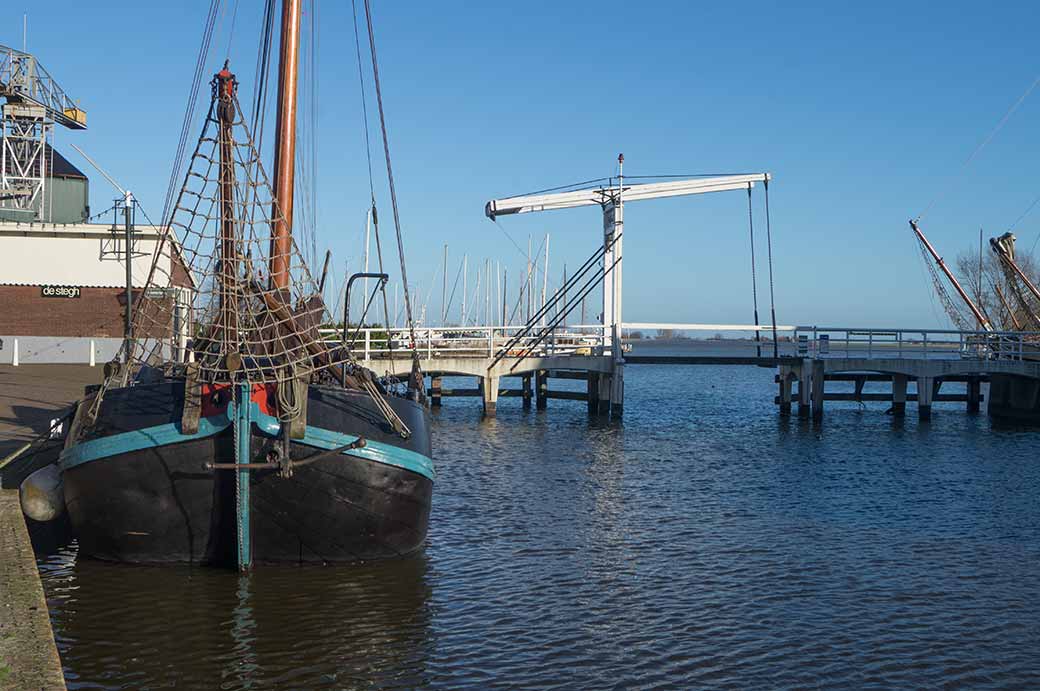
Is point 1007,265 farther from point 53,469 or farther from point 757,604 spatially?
point 53,469

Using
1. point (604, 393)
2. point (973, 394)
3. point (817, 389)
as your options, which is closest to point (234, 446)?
point (604, 393)

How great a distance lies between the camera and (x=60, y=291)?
118ft

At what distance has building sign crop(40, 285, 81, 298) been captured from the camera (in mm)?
36031


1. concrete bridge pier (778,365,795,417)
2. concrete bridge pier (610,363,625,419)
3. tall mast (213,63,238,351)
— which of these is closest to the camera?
tall mast (213,63,238,351)

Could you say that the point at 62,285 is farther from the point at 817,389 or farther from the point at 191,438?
the point at 191,438

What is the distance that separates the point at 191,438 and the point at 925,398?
98.6ft

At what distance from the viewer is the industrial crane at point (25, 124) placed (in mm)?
36469

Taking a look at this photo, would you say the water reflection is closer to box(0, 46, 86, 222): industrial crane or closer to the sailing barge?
the sailing barge

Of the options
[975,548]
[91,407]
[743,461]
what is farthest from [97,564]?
[743,461]

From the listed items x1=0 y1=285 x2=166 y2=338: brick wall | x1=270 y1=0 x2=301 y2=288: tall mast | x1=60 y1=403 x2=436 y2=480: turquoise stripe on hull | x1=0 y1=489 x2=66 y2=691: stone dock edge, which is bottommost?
x1=0 y1=489 x2=66 y2=691: stone dock edge

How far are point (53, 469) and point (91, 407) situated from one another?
1.91 meters

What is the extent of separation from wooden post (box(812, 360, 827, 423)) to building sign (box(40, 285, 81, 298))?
84.5ft

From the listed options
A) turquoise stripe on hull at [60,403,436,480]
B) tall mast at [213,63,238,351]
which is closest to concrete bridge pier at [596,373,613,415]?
turquoise stripe on hull at [60,403,436,480]

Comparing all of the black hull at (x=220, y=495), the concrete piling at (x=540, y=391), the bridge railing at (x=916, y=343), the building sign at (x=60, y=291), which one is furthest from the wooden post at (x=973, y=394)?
the building sign at (x=60, y=291)
